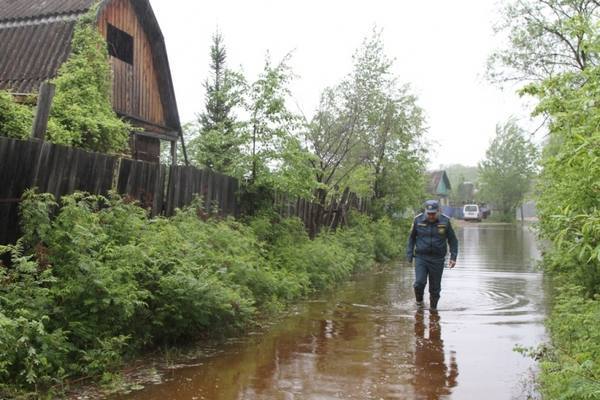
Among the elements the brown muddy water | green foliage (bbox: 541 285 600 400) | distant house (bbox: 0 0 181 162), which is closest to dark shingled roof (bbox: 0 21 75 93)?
distant house (bbox: 0 0 181 162)

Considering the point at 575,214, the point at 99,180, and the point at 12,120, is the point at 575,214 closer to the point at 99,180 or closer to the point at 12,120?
the point at 99,180

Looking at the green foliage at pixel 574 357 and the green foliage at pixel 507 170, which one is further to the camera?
the green foliage at pixel 507 170

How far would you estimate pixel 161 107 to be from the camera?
59.3 ft

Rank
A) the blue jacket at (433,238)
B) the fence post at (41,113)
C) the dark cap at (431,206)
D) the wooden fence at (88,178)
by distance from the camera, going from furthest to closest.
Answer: the blue jacket at (433,238)
the dark cap at (431,206)
the fence post at (41,113)
the wooden fence at (88,178)

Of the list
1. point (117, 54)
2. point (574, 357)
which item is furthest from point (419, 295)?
point (117, 54)

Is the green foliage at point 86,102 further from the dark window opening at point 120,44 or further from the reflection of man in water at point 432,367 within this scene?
the reflection of man in water at point 432,367

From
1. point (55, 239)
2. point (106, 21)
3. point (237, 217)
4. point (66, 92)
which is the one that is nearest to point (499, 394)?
point (55, 239)

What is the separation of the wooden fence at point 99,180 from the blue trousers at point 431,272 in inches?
141

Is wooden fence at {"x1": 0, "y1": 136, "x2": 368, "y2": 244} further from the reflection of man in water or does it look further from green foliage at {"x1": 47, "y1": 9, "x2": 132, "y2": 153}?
the reflection of man in water

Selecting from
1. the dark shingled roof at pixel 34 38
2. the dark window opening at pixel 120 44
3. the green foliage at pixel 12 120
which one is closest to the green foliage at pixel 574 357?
the green foliage at pixel 12 120

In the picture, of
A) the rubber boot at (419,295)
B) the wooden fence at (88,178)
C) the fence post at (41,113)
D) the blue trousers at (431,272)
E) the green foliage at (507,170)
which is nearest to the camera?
the wooden fence at (88,178)

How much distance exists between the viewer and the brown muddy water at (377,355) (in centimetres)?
497

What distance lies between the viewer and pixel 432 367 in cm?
577

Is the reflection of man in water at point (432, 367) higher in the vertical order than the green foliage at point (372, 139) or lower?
lower
